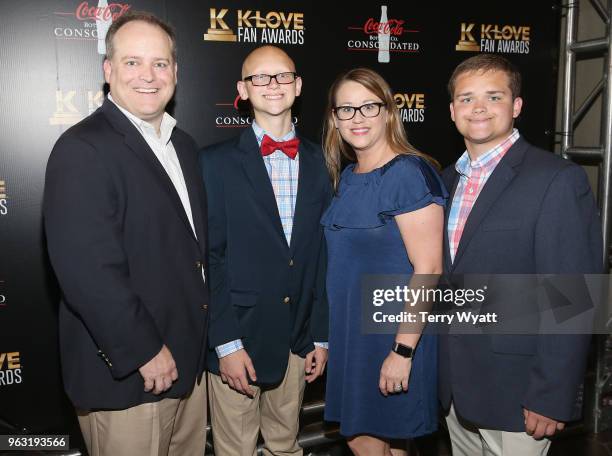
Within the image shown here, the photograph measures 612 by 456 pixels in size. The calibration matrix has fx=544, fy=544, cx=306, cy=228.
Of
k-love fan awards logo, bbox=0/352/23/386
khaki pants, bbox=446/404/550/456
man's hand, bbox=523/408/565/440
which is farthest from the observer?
k-love fan awards logo, bbox=0/352/23/386

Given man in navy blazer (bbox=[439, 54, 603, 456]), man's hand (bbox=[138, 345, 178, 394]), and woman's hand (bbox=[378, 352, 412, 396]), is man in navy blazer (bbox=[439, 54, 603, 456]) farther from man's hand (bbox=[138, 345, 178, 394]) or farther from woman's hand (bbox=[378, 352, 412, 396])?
man's hand (bbox=[138, 345, 178, 394])

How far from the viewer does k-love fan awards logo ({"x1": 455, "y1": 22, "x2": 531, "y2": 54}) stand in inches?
158

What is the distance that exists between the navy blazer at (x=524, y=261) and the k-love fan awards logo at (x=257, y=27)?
6.89ft

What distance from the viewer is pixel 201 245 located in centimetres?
199

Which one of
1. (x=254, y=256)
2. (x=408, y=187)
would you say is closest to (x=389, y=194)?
(x=408, y=187)

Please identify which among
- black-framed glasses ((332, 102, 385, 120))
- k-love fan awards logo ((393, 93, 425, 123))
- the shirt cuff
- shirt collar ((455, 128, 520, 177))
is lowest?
the shirt cuff

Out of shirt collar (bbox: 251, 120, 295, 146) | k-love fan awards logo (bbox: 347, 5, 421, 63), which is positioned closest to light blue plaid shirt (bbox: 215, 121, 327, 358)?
shirt collar (bbox: 251, 120, 295, 146)

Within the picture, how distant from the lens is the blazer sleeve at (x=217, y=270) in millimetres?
2076

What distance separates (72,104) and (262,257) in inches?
72.1

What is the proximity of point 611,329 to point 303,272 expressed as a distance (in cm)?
242

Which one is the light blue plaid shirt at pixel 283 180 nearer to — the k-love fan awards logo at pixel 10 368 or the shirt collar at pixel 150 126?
the shirt collar at pixel 150 126

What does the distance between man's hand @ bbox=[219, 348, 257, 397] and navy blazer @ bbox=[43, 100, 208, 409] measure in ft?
0.49

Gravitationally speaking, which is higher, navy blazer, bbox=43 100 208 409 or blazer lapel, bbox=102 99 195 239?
blazer lapel, bbox=102 99 195 239

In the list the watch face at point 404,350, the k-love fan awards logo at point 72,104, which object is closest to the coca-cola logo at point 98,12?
the k-love fan awards logo at point 72,104
